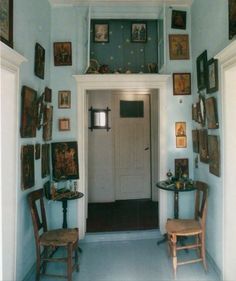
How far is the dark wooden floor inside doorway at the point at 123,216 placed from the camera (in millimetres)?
4285

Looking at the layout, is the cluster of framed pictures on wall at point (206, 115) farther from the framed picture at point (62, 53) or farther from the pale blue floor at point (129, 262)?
the framed picture at point (62, 53)

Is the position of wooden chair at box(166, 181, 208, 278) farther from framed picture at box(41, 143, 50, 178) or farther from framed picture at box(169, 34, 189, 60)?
framed picture at box(169, 34, 189, 60)

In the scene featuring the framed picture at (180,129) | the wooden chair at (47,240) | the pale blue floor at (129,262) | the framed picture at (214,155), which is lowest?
the pale blue floor at (129,262)

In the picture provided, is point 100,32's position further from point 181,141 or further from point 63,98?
point 181,141

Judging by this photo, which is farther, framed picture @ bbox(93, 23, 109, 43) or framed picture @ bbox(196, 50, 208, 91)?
framed picture @ bbox(93, 23, 109, 43)

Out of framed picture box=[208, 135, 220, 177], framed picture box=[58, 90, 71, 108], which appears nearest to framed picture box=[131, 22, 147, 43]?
framed picture box=[58, 90, 71, 108]

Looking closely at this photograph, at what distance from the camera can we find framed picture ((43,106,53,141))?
3.46 m

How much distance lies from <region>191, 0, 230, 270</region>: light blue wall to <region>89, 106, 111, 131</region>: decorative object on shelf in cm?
247

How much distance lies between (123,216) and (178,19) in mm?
3478

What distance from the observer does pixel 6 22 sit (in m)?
2.24

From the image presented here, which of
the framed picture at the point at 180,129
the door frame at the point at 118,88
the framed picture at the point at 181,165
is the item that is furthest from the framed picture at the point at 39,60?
the framed picture at the point at 181,165

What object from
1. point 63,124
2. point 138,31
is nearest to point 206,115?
point 138,31

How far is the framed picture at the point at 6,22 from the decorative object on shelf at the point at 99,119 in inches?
128

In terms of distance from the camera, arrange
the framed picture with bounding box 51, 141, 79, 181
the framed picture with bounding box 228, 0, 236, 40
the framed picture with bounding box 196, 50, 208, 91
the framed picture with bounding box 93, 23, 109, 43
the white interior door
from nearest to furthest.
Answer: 1. the framed picture with bounding box 228, 0, 236, 40
2. the framed picture with bounding box 196, 50, 208, 91
3. the framed picture with bounding box 51, 141, 79, 181
4. the framed picture with bounding box 93, 23, 109, 43
5. the white interior door
